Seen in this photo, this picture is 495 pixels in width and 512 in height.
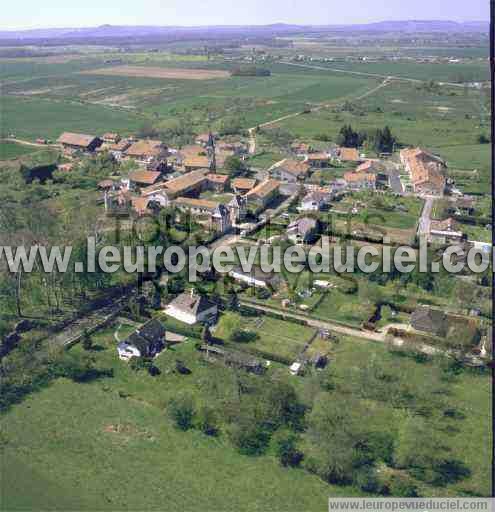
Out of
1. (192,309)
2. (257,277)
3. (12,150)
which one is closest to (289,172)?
(257,277)

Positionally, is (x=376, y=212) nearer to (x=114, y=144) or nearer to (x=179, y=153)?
(x=179, y=153)

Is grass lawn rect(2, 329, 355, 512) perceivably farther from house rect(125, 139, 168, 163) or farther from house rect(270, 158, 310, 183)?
house rect(125, 139, 168, 163)

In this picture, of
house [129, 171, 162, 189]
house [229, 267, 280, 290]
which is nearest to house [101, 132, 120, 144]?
house [129, 171, 162, 189]

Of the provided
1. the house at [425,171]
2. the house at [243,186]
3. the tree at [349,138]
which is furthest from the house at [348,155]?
the house at [243,186]

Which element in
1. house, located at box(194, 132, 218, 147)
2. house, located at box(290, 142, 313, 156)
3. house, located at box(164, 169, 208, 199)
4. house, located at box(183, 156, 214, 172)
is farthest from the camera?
house, located at box(194, 132, 218, 147)

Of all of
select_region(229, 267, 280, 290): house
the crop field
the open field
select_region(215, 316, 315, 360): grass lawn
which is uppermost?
the open field

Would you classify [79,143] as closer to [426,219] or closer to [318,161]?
[318,161]

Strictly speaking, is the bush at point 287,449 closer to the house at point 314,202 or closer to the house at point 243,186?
the house at point 314,202

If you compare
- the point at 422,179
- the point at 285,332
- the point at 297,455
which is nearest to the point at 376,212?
the point at 422,179
